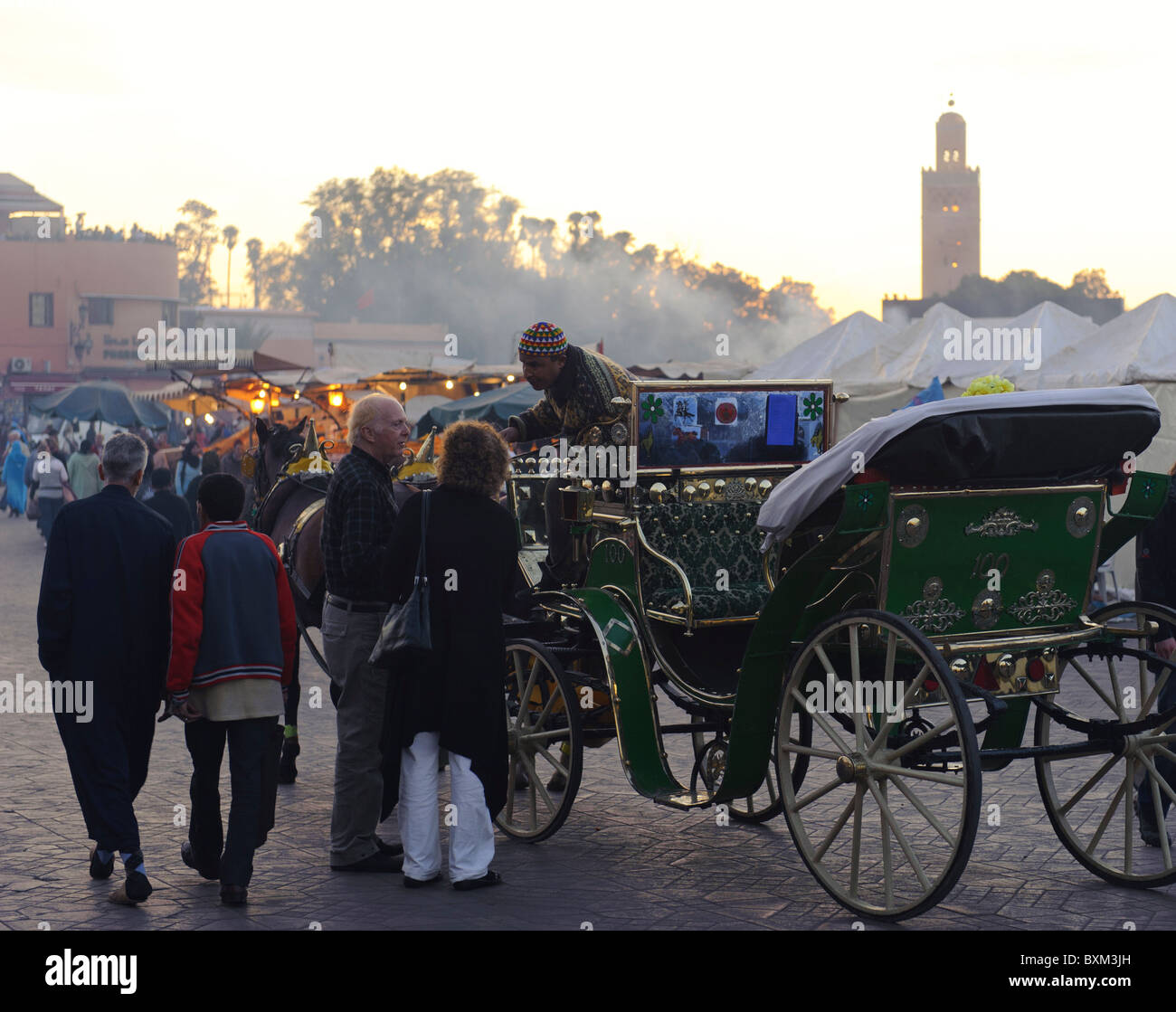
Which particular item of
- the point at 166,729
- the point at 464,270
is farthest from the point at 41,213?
the point at 166,729

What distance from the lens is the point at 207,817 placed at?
225 inches

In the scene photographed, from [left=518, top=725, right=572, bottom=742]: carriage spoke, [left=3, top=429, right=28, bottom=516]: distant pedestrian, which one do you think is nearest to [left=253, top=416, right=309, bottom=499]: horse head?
[left=518, top=725, right=572, bottom=742]: carriage spoke

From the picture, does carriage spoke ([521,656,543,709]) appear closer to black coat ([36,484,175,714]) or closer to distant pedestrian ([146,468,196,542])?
black coat ([36,484,175,714])

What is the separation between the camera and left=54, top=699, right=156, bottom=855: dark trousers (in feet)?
18.3

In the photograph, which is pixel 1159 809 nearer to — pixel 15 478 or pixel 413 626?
pixel 413 626

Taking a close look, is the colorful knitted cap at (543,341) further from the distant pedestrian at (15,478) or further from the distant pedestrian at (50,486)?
the distant pedestrian at (15,478)

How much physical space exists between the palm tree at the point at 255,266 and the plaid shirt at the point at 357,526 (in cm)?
11319

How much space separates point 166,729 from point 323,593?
2541mm

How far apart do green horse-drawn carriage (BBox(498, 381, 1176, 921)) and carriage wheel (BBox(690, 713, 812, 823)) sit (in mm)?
18

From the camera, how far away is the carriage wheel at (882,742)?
191 inches

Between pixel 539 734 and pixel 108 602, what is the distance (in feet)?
6.42

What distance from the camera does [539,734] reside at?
6.59 metres

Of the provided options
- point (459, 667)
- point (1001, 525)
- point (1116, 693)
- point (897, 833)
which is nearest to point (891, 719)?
point (897, 833)
